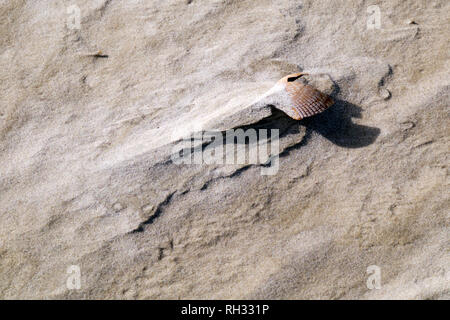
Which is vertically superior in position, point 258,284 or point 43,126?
point 43,126

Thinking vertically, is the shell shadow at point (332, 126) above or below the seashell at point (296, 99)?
below

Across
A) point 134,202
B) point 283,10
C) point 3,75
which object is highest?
point 283,10

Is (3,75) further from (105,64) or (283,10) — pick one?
(283,10)

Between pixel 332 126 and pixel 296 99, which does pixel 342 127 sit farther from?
pixel 296 99

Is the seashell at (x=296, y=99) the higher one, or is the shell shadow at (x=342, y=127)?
the seashell at (x=296, y=99)

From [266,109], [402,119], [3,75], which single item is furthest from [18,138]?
[402,119]

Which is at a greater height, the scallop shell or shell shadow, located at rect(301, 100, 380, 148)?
the scallop shell
